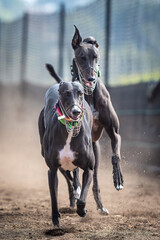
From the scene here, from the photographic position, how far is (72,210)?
4.79m

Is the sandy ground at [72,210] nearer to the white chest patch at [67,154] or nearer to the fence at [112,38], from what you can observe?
the white chest patch at [67,154]

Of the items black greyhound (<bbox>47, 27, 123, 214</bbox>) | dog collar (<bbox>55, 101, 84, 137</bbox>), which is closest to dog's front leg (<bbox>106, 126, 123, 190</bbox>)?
black greyhound (<bbox>47, 27, 123, 214</bbox>)

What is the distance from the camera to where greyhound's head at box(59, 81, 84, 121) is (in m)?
3.49

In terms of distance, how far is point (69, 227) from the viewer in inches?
152

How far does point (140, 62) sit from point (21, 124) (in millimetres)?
4748

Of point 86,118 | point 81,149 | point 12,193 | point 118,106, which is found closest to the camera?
point 81,149

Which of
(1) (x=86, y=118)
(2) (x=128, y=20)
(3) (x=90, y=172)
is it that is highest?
(2) (x=128, y=20)

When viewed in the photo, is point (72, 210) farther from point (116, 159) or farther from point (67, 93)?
point (67, 93)

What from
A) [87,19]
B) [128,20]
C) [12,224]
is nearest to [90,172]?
[12,224]

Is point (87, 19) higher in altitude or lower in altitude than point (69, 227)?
higher

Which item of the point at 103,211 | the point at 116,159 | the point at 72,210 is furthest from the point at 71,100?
the point at 72,210

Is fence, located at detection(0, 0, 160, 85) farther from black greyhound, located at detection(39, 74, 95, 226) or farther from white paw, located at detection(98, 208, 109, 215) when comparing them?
black greyhound, located at detection(39, 74, 95, 226)

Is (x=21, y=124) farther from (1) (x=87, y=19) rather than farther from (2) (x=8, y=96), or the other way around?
(1) (x=87, y=19)

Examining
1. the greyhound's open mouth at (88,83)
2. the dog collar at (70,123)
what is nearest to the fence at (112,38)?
the greyhound's open mouth at (88,83)
